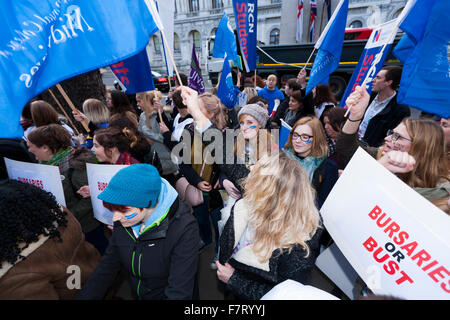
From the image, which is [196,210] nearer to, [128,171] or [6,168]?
[128,171]

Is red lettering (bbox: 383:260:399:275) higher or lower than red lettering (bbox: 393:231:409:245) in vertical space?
lower

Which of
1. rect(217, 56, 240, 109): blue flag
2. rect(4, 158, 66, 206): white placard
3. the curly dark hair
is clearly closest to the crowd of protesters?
the curly dark hair

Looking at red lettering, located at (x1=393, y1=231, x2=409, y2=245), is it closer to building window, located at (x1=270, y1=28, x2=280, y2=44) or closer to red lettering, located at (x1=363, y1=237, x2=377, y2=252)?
red lettering, located at (x1=363, y1=237, x2=377, y2=252)

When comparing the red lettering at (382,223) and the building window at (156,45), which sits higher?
the building window at (156,45)

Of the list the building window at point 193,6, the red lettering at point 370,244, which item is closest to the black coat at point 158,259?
the red lettering at point 370,244

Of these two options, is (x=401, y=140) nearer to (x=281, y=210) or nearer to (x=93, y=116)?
(x=281, y=210)

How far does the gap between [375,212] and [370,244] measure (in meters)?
0.18

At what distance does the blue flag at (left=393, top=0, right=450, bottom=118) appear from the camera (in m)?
2.01

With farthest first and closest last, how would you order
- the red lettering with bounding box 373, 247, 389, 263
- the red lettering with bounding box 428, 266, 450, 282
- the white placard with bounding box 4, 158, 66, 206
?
the white placard with bounding box 4, 158, 66, 206
the red lettering with bounding box 373, 247, 389, 263
the red lettering with bounding box 428, 266, 450, 282

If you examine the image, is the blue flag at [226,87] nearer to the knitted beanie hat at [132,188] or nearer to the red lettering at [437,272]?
the knitted beanie hat at [132,188]

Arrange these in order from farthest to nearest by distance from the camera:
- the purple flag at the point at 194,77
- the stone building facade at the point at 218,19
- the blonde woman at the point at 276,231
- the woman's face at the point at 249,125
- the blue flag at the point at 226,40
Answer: the stone building facade at the point at 218,19, the blue flag at the point at 226,40, the purple flag at the point at 194,77, the woman's face at the point at 249,125, the blonde woman at the point at 276,231

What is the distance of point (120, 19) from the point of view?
1.75m

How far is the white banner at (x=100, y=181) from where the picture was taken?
1931mm

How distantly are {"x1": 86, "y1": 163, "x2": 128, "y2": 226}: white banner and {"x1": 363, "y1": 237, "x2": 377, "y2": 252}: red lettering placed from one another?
181 centimetres
